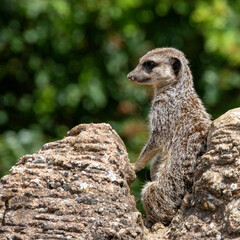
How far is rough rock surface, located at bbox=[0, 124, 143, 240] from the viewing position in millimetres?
3062

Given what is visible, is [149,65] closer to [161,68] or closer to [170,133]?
[161,68]

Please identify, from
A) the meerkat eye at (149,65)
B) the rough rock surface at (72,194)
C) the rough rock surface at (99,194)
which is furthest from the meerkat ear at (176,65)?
the rough rock surface at (72,194)

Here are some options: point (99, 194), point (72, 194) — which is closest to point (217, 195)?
point (99, 194)

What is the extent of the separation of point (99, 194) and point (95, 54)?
13.6 feet

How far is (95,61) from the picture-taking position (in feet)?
23.3

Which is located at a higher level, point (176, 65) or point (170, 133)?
point (176, 65)

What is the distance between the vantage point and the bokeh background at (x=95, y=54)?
6855 mm

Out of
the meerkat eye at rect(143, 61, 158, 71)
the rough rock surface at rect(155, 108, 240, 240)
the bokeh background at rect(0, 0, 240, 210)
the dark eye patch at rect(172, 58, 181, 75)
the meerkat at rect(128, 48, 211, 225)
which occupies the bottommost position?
the rough rock surface at rect(155, 108, 240, 240)

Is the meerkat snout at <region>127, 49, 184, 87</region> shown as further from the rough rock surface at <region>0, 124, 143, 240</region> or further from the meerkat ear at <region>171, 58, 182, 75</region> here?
the rough rock surface at <region>0, 124, 143, 240</region>

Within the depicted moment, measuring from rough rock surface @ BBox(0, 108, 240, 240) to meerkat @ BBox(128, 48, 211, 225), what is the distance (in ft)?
1.19

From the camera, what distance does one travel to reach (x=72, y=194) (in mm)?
3191

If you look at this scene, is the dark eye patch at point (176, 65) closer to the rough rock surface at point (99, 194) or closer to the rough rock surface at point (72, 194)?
the rough rock surface at point (99, 194)

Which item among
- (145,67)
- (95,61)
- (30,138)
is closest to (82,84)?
(95,61)

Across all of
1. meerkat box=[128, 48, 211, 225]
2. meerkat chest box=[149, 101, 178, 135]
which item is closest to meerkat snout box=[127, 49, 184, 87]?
meerkat box=[128, 48, 211, 225]
